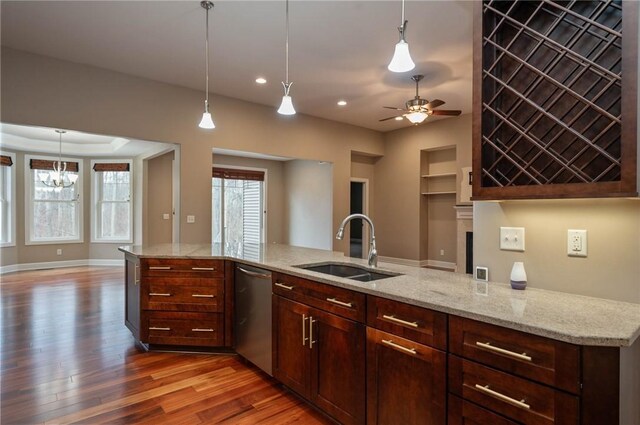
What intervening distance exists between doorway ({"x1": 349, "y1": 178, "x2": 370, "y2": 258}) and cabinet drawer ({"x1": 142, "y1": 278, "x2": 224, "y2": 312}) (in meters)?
5.23

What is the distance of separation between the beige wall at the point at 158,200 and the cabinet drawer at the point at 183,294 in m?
5.09

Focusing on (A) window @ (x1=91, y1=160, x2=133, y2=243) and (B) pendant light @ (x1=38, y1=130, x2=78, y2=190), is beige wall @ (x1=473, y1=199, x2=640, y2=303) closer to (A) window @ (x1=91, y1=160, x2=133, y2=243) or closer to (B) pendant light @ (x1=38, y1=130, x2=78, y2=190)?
(A) window @ (x1=91, y1=160, x2=133, y2=243)

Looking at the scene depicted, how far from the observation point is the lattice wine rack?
1.42 metres

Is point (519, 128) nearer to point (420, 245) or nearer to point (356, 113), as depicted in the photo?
point (356, 113)

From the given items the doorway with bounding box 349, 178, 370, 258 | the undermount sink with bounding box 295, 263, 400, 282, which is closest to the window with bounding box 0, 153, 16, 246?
the doorway with bounding box 349, 178, 370, 258

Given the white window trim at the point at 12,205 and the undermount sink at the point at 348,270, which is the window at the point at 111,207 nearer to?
the white window trim at the point at 12,205

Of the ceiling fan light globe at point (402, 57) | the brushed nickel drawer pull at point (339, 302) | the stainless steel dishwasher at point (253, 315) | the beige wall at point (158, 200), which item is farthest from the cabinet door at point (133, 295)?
the beige wall at point (158, 200)

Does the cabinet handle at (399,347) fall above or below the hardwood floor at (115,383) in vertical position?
above

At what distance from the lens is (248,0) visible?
3.01m

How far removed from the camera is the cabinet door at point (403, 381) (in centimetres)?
149

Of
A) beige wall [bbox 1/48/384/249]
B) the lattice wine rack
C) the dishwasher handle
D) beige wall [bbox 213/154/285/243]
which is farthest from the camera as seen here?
beige wall [bbox 213/154/285/243]

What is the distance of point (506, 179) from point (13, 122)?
4.96m

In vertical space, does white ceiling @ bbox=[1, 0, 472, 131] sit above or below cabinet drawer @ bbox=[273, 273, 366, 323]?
above

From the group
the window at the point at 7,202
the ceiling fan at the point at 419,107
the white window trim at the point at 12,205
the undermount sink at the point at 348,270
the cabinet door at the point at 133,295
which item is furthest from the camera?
the white window trim at the point at 12,205
